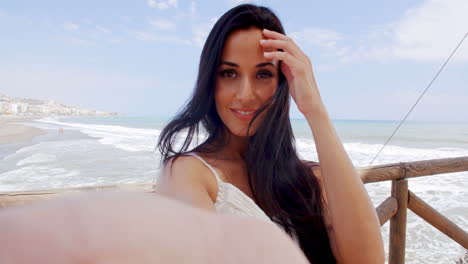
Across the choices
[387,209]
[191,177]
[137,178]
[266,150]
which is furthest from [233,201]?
[137,178]

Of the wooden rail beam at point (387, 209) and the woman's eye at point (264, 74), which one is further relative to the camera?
the wooden rail beam at point (387, 209)

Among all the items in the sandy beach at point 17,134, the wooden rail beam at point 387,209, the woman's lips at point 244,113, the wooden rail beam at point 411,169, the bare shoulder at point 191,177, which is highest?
the woman's lips at point 244,113

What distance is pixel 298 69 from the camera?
1022mm

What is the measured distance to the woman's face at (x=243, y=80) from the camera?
106cm

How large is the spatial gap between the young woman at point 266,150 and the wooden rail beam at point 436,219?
108 cm

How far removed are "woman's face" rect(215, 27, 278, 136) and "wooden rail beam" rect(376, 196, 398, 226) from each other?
1000 millimetres

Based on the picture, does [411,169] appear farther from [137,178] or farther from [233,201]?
[137,178]

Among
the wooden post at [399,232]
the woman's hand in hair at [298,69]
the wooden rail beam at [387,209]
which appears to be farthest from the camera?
the wooden post at [399,232]

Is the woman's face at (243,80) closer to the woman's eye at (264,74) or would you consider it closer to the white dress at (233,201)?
the woman's eye at (264,74)

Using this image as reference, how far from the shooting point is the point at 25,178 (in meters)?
5.94

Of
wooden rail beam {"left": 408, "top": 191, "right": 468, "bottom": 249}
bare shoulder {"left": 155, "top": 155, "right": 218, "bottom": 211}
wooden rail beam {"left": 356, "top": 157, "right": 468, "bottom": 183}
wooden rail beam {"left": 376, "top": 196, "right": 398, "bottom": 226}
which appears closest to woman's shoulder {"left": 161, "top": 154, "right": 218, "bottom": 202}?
bare shoulder {"left": 155, "top": 155, "right": 218, "bottom": 211}

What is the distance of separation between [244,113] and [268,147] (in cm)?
17

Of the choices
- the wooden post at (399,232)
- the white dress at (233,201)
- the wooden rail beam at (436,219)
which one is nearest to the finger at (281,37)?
the white dress at (233,201)

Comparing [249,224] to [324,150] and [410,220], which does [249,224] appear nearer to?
[324,150]
